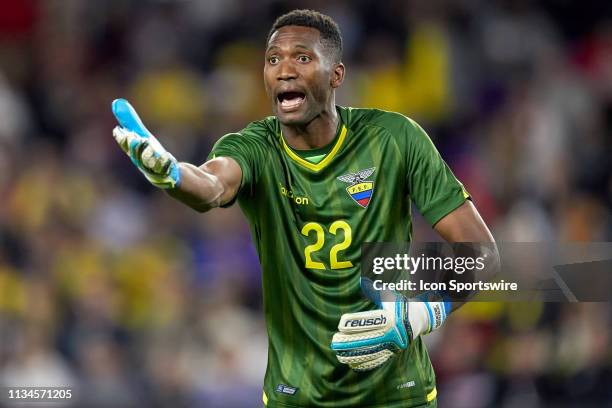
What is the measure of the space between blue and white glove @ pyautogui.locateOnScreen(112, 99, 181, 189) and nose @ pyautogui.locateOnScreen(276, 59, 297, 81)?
80cm

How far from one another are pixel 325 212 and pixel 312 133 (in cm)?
36

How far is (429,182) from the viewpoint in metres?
5.00

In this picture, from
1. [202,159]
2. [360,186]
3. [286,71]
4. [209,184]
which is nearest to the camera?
[209,184]

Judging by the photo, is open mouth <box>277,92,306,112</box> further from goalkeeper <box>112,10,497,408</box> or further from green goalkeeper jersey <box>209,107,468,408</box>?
green goalkeeper jersey <box>209,107,468,408</box>

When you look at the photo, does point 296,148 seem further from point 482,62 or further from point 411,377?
point 482,62

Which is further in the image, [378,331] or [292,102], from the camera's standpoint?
[292,102]

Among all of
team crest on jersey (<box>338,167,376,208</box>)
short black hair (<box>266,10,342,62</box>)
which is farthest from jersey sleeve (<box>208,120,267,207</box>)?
short black hair (<box>266,10,342,62</box>)

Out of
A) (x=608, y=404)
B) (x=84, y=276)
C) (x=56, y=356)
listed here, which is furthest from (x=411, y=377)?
(x=84, y=276)

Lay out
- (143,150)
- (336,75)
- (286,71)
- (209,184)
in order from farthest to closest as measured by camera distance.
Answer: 1. (336,75)
2. (286,71)
3. (209,184)
4. (143,150)

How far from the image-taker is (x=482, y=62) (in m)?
11.0

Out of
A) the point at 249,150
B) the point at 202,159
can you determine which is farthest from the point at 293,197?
the point at 202,159

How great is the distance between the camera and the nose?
493cm

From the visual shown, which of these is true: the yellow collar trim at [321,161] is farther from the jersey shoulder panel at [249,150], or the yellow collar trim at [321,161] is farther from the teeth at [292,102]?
the teeth at [292,102]

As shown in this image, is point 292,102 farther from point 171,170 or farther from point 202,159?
point 202,159
